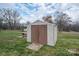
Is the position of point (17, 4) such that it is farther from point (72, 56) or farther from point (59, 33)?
point (72, 56)

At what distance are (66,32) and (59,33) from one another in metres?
0.07

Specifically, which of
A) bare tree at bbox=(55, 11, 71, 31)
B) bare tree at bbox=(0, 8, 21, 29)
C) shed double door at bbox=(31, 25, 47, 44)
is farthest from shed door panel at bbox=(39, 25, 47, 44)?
bare tree at bbox=(0, 8, 21, 29)

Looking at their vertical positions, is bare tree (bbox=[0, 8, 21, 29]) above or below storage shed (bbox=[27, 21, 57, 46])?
above

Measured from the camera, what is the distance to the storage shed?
2012mm

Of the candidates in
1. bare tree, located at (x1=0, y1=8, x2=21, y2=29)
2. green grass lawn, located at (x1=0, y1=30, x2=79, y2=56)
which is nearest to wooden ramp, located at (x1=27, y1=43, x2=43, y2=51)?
green grass lawn, located at (x1=0, y1=30, x2=79, y2=56)

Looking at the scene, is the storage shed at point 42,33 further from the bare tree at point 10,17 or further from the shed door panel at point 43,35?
the bare tree at point 10,17

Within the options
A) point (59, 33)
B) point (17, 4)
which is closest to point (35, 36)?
point (59, 33)

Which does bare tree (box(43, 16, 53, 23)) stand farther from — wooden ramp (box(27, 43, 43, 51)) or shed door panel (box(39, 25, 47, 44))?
wooden ramp (box(27, 43, 43, 51))

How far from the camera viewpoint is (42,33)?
2031 millimetres

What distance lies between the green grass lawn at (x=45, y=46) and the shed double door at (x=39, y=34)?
76 millimetres

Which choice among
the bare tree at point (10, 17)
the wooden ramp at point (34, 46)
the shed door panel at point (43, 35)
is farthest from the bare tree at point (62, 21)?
the bare tree at point (10, 17)

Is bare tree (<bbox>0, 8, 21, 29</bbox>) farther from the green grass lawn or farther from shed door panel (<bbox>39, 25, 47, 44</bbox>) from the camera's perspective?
shed door panel (<bbox>39, 25, 47, 44</bbox>)

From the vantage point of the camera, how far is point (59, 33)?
201 centimetres

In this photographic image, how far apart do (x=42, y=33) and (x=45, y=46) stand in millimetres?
140
